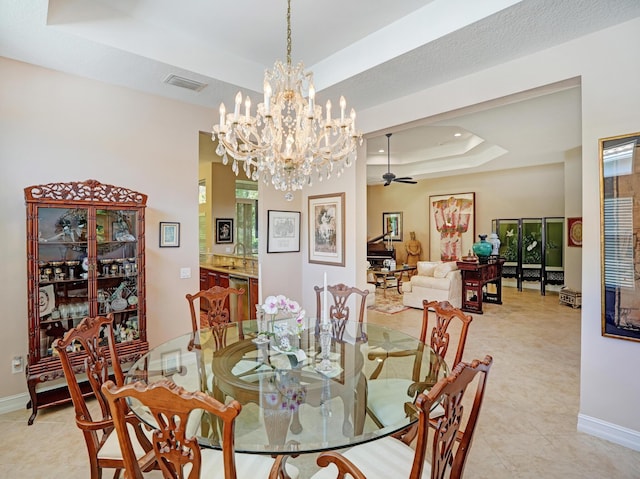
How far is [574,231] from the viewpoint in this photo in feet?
23.5

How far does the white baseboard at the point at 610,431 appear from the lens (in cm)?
228

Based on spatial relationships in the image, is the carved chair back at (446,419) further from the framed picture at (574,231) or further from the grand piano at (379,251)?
the grand piano at (379,251)

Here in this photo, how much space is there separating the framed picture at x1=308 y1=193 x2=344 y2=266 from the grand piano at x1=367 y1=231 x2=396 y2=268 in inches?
220

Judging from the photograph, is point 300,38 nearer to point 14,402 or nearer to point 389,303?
point 14,402

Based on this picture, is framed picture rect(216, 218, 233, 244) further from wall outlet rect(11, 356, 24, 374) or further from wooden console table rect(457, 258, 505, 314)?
wooden console table rect(457, 258, 505, 314)

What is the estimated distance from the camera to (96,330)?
1925mm

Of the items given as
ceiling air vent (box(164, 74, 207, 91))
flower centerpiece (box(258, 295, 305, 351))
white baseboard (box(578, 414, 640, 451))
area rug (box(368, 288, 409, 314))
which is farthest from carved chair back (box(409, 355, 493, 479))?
area rug (box(368, 288, 409, 314))

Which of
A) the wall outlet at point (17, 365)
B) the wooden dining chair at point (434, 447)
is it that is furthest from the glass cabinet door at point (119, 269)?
the wooden dining chair at point (434, 447)

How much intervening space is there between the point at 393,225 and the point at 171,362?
404 inches

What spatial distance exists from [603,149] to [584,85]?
1.69 feet

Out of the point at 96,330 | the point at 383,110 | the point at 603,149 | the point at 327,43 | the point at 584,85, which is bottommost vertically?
the point at 96,330

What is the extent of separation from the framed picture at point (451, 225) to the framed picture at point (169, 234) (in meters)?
8.28

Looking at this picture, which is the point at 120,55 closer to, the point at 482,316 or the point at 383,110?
the point at 383,110

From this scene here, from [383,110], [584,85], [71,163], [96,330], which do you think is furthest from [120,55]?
[584,85]
